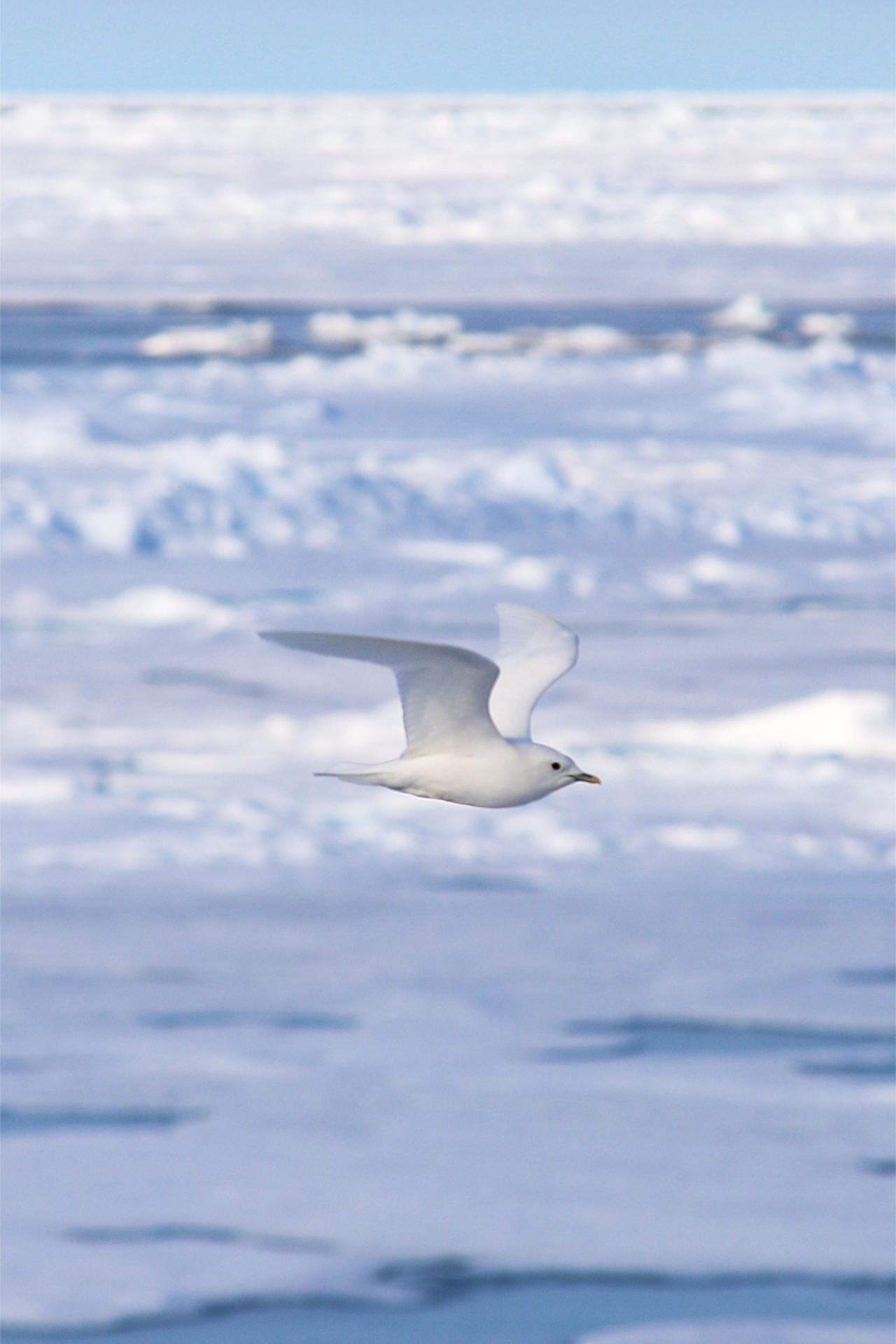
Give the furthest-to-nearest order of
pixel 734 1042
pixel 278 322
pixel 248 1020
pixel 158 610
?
pixel 278 322 < pixel 158 610 < pixel 248 1020 < pixel 734 1042

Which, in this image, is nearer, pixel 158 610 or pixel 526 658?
pixel 526 658

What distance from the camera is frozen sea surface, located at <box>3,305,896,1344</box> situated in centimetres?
506

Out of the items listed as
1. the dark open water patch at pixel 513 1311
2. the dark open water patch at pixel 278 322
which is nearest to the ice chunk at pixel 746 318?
the dark open water patch at pixel 278 322

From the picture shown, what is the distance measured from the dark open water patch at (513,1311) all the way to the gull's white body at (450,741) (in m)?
2.16

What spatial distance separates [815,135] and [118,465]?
31590mm

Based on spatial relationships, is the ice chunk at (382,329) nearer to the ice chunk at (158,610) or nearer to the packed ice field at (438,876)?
the packed ice field at (438,876)

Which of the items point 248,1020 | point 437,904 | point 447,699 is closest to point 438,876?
point 437,904

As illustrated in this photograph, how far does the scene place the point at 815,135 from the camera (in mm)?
42156

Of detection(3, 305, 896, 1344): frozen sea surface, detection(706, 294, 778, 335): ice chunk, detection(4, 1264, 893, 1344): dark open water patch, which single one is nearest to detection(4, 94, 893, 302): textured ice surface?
detection(706, 294, 778, 335): ice chunk

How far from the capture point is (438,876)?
7.37 metres

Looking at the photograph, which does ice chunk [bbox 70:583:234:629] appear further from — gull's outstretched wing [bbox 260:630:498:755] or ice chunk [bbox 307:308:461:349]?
ice chunk [bbox 307:308:461:349]

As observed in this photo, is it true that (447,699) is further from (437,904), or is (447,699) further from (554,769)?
(437,904)

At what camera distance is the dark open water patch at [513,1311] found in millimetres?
4633

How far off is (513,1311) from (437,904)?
2403 mm
